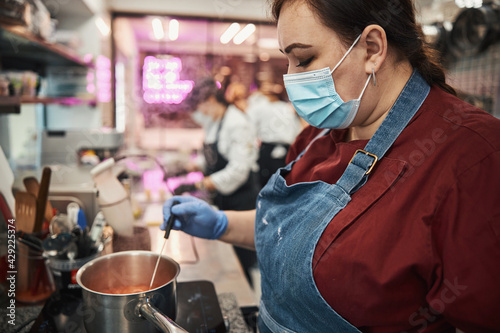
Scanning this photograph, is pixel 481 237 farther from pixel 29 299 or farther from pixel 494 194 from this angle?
pixel 29 299

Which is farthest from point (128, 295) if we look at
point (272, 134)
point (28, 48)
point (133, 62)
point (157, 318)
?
point (133, 62)

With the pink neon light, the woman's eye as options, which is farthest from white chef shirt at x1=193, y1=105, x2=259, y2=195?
the pink neon light

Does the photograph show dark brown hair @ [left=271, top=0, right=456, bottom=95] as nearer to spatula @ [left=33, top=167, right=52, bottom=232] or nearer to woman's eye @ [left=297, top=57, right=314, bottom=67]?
woman's eye @ [left=297, top=57, right=314, bottom=67]

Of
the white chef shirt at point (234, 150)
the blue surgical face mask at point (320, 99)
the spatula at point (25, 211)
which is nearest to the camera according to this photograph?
the blue surgical face mask at point (320, 99)

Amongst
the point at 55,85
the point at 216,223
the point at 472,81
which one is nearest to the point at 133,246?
the point at 216,223

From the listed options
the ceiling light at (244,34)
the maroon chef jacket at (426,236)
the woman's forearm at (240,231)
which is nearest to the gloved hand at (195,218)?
the woman's forearm at (240,231)

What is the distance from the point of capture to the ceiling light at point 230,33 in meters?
5.42

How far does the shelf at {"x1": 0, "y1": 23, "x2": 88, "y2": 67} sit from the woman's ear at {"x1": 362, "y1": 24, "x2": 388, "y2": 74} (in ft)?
4.53

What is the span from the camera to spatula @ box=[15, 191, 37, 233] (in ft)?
3.42

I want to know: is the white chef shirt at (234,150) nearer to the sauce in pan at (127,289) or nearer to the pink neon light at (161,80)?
the sauce in pan at (127,289)

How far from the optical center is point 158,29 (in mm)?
5355

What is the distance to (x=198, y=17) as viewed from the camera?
17.0ft

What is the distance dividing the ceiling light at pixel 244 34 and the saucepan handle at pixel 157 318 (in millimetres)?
5263

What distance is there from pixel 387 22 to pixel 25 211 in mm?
1116
